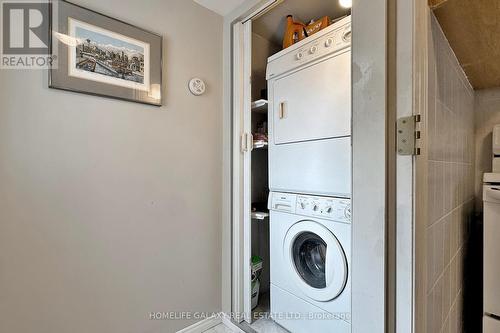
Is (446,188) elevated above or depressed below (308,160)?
below

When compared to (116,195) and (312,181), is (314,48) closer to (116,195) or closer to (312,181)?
(312,181)

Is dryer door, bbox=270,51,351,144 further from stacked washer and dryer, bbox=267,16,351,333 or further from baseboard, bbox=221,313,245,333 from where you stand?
baseboard, bbox=221,313,245,333

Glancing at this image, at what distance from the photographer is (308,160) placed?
143 cm

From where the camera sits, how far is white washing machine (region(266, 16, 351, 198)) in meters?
1.28

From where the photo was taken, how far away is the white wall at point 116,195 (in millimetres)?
1034

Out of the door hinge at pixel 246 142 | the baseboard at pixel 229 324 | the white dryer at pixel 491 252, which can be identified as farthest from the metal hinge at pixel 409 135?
the baseboard at pixel 229 324

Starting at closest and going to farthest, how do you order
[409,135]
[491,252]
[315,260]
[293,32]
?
[409,135], [491,252], [315,260], [293,32]

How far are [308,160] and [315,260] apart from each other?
2.14ft

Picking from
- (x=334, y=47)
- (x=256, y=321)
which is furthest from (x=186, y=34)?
(x=256, y=321)

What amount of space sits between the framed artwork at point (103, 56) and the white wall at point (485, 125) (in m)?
2.02

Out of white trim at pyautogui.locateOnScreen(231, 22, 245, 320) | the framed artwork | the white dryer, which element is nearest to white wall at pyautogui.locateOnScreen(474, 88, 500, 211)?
the white dryer

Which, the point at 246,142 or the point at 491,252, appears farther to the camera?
the point at 246,142

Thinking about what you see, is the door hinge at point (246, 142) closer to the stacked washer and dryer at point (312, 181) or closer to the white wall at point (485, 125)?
the stacked washer and dryer at point (312, 181)

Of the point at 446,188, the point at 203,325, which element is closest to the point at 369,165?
the point at 446,188
